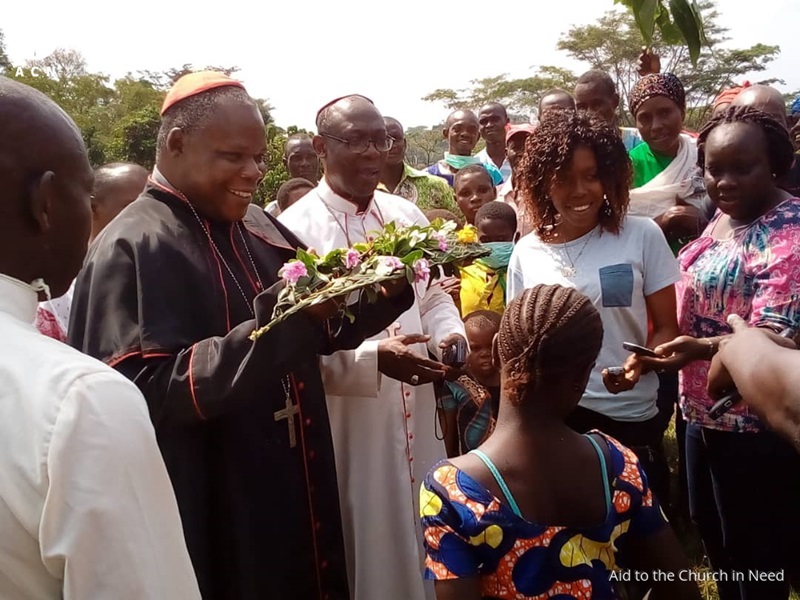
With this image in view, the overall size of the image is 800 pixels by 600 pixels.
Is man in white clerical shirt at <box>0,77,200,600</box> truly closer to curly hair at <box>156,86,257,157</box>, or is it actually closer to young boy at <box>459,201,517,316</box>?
curly hair at <box>156,86,257,157</box>

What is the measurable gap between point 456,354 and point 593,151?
1219mm

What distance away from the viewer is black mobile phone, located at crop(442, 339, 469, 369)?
3.31 metres

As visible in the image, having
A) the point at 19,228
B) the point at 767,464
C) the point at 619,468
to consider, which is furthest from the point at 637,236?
the point at 19,228

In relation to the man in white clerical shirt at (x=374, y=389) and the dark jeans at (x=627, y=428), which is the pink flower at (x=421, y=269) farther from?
the dark jeans at (x=627, y=428)

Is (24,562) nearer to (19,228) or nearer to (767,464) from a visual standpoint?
(19,228)

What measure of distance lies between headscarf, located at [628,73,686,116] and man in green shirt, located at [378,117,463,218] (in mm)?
1977

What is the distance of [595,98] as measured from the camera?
19.4 feet

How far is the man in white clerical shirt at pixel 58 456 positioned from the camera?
3.43 feet

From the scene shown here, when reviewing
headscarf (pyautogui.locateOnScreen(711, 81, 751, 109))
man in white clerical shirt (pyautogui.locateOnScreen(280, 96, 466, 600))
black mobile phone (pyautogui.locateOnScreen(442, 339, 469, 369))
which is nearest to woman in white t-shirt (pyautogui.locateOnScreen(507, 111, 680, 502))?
black mobile phone (pyautogui.locateOnScreen(442, 339, 469, 369))

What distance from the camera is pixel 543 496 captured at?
1.95 m

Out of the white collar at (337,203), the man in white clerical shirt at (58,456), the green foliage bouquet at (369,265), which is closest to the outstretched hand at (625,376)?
the green foliage bouquet at (369,265)

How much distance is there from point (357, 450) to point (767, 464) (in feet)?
6.10

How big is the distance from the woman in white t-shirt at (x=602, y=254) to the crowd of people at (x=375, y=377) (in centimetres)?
1

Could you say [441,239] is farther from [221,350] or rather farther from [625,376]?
[625,376]
